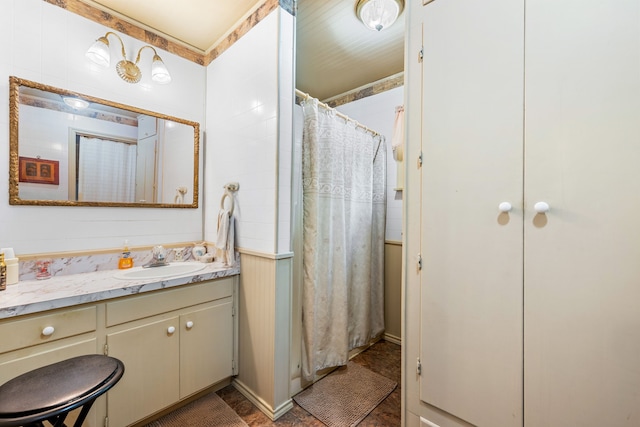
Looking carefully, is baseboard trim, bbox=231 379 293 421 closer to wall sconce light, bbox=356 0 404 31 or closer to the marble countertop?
the marble countertop

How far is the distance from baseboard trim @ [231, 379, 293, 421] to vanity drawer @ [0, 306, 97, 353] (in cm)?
98

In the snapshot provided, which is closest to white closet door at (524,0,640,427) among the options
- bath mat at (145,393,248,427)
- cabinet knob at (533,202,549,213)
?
Answer: cabinet knob at (533,202,549,213)

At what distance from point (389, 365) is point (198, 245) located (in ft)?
6.00

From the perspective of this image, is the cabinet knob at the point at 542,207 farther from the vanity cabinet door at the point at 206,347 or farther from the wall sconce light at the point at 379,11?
the vanity cabinet door at the point at 206,347

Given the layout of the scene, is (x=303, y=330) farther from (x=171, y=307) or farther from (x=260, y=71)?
(x=260, y=71)

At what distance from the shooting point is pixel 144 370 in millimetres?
1432

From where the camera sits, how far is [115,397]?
1331 millimetres

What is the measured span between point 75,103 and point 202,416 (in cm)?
206

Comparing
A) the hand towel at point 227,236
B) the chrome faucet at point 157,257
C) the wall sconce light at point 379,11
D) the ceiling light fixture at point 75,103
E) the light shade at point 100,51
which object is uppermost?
the wall sconce light at point 379,11

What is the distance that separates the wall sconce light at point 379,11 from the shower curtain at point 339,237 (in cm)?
63

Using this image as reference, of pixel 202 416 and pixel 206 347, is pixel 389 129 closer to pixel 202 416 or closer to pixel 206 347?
pixel 206 347

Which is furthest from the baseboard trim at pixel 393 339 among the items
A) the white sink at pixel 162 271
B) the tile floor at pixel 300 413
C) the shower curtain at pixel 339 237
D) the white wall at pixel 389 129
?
the white sink at pixel 162 271

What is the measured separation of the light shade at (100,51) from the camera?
1.61 meters

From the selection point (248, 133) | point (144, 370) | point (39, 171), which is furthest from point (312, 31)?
point (144, 370)
